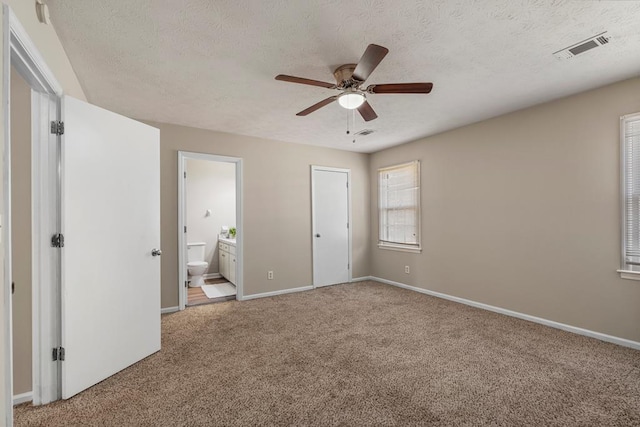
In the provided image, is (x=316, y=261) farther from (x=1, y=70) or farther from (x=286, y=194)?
(x=1, y=70)

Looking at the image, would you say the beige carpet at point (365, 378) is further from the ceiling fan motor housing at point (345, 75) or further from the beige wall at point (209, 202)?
the beige wall at point (209, 202)

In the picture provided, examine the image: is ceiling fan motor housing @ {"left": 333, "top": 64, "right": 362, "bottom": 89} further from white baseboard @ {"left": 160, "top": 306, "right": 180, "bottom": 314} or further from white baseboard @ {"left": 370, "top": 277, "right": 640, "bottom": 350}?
white baseboard @ {"left": 160, "top": 306, "right": 180, "bottom": 314}

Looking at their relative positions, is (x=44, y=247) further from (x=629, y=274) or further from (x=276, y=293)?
(x=629, y=274)

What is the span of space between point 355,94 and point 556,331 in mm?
3195

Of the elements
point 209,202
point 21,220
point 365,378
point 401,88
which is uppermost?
point 401,88

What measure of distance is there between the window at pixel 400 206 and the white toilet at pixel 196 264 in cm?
328

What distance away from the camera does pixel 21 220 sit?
199cm

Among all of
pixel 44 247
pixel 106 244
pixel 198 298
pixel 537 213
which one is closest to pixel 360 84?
pixel 106 244

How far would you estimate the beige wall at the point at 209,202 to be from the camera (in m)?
6.02

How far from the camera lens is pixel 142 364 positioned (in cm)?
253

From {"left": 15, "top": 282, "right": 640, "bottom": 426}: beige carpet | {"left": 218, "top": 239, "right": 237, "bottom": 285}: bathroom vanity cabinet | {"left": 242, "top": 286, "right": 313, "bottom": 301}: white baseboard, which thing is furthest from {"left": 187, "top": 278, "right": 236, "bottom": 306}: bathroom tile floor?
{"left": 15, "top": 282, "right": 640, "bottom": 426}: beige carpet

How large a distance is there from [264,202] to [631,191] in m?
4.17

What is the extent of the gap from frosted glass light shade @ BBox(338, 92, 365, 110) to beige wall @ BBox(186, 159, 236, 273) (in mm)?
4008

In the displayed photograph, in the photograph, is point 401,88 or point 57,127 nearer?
point 57,127
